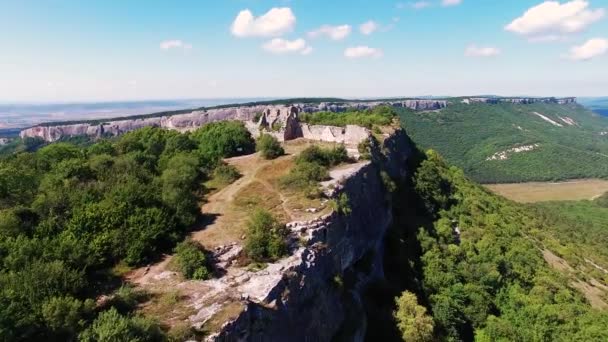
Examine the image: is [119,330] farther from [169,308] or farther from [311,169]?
[311,169]

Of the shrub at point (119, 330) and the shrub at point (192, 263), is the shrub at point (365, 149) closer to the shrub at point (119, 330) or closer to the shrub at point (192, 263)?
the shrub at point (192, 263)

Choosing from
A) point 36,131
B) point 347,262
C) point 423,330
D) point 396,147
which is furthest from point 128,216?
point 36,131

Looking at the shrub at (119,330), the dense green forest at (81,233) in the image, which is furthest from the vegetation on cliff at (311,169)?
the shrub at (119,330)

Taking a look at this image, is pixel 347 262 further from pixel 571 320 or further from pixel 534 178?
pixel 534 178

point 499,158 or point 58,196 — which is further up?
point 58,196

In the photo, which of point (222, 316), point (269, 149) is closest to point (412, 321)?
point (222, 316)

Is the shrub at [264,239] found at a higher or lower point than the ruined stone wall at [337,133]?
lower
